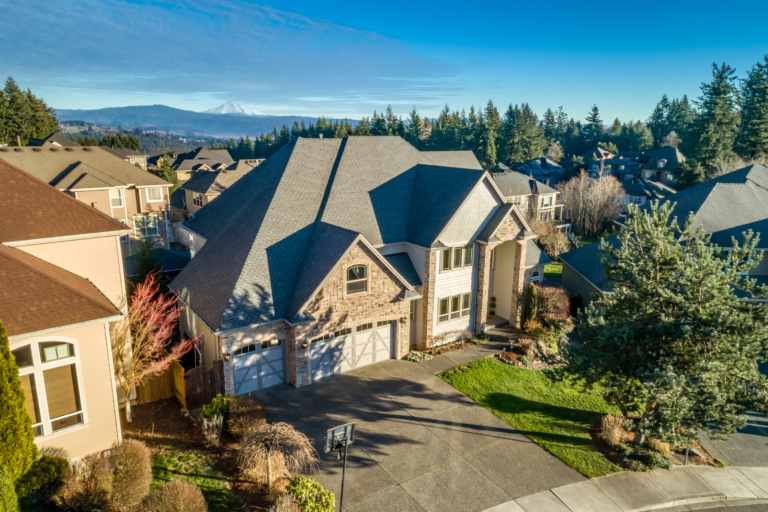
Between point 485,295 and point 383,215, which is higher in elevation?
point 383,215

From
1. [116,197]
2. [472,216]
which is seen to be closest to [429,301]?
[472,216]

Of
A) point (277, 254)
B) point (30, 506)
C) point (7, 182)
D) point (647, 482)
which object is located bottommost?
point (647, 482)

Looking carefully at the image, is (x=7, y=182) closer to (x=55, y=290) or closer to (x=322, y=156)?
(x=55, y=290)

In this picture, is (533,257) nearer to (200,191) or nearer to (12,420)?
(12,420)

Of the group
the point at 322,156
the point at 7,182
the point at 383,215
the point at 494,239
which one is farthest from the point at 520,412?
the point at 7,182

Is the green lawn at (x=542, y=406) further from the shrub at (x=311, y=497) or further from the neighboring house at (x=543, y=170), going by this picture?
the neighboring house at (x=543, y=170)

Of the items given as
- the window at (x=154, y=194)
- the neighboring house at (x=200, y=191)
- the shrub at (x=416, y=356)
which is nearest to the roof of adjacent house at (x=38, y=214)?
the shrub at (x=416, y=356)
